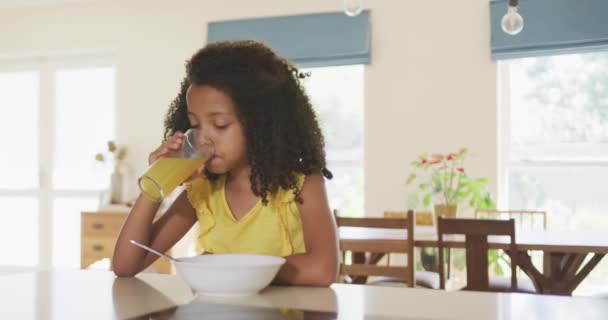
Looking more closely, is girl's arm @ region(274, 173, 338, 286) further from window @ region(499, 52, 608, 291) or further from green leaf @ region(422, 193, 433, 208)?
window @ region(499, 52, 608, 291)

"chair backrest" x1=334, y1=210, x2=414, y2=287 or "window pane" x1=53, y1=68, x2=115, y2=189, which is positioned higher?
"window pane" x1=53, y1=68, x2=115, y2=189

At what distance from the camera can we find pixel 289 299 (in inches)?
36.6

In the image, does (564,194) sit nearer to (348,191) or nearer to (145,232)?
(348,191)

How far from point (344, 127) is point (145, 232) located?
Answer: 11.9 ft

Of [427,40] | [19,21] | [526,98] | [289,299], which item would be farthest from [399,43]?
[289,299]

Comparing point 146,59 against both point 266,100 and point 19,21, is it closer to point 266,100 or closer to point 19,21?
point 19,21

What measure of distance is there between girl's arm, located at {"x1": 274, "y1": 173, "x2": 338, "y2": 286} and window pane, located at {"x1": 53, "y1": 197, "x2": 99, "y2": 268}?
4.54 meters

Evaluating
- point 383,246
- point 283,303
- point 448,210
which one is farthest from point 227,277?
point 448,210

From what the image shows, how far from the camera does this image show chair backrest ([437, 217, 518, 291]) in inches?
101

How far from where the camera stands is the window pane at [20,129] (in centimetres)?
563

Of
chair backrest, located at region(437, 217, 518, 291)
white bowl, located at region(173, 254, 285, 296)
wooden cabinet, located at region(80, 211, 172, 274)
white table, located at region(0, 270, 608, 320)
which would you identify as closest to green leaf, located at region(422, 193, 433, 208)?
chair backrest, located at region(437, 217, 518, 291)

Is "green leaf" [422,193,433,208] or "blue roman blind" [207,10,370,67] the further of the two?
"blue roman blind" [207,10,370,67]

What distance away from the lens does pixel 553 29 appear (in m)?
4.07

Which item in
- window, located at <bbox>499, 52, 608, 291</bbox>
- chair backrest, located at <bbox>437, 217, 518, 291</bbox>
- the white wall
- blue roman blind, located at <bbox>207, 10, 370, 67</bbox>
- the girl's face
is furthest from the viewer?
blue roman blind, located at <bbox>207, 10, 370, 67</bbox>
